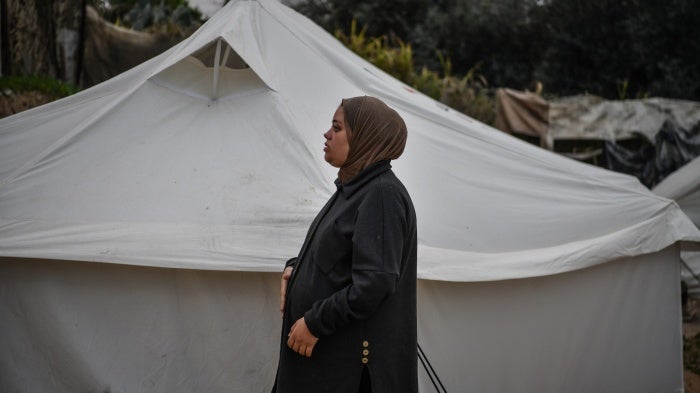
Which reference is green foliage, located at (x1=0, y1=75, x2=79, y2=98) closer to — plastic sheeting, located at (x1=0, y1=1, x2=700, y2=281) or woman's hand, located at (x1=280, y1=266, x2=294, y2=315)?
plastic sheeting, located at (x1=0, y1=1, x2=700, y2=281)

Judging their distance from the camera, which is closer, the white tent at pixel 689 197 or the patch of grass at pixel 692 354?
the patch of grass at pixel 692 354

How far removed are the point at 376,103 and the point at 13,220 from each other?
2.05 m

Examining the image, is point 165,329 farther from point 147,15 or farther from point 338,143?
point 147,15

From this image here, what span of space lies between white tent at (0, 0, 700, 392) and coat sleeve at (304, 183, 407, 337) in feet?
3.83

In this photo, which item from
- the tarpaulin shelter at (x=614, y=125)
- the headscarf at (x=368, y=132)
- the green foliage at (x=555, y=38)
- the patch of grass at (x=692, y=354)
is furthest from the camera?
the green foliage at (x=555, y=38)

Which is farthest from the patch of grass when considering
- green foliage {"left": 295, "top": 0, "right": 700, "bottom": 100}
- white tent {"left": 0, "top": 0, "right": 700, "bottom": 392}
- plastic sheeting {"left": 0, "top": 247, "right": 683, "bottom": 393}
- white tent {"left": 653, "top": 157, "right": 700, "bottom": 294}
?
green foliage {"left": 295, "top": 0, "right": 700, "bottom": 100}

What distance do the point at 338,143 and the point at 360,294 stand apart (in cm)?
52

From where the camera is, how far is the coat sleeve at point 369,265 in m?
2.22

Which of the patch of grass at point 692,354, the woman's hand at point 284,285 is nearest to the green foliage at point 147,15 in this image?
the patch of grass at point 692,354

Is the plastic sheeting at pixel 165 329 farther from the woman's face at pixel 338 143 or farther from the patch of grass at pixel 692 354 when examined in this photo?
the patch of grass at pixel 692 354

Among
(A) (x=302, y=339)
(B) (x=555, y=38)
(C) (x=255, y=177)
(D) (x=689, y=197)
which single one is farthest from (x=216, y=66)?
(B) (x=555, y=38)

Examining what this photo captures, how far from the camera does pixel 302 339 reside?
90.6 inches

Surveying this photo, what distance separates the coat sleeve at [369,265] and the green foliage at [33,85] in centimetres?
466

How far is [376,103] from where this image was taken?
2.40 metres
